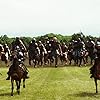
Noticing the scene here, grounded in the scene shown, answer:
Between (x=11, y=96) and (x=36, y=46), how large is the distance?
77.9 ft

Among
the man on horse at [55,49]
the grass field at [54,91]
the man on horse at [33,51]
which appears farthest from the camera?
the man on horse at [33,51]

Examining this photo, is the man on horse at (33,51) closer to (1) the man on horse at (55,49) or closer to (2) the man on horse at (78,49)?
(1) the man on horse at (55,49)

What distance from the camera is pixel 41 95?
23109 millimetres

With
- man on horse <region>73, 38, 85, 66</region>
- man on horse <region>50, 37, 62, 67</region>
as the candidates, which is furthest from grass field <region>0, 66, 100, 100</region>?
man on horse <region>73, 38, 85, 66</region>

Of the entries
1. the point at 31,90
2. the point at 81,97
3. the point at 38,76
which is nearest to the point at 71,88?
the point at 31,90

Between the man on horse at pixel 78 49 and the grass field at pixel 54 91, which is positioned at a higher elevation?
the man on horse at pixel 78 49

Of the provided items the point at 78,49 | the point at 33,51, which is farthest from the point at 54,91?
the point at 78,49

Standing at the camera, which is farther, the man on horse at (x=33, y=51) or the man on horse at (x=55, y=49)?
the man on horse at (x=33, y=51)

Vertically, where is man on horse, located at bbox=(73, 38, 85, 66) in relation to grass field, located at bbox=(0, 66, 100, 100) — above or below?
above

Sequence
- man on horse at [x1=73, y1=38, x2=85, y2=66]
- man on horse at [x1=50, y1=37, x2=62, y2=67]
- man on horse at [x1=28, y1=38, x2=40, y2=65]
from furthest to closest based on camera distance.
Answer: man on horse at [x1=28, y1=38, x2=40, y2=65] → man on horse at [x1=73, y1=38, x2=85, y2=66] → man on horse at [x1=50, y1=37, x2=62, y2=67]

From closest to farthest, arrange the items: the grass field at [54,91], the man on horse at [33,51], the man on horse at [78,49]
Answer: the grass field at [54,91] < the man on horse at [78,49] < the man on horse at [33,51]

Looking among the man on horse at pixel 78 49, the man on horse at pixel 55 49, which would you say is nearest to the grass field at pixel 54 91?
the man on horse at pixel 55 49

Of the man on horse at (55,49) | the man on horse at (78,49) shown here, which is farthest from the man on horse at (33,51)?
the man on horse at (78,49)

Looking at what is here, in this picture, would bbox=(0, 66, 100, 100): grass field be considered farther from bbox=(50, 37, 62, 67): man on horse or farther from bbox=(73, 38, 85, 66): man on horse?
bbox=(73, 38, 85, 66): man on horse
